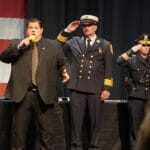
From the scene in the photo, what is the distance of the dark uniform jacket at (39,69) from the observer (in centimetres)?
292

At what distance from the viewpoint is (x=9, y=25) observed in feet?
15.4

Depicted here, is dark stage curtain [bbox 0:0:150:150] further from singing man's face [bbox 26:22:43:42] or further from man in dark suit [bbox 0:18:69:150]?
singing man's face [bbox 26:22:43:42]

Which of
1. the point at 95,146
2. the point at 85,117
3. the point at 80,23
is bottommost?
the point at 95,146

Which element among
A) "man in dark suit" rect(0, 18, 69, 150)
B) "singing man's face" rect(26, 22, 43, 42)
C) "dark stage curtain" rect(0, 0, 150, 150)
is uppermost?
"dark stage curtain" rect(0, 0, 150, 150)

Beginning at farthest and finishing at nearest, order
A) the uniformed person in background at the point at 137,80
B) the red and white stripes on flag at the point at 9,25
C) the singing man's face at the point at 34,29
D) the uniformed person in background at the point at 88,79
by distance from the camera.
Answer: the red and white stripes on flag at the point at 9,25, the uniformed person in background at the point at 137,80, the uniformed person in background at the point at 88,79, the singing man's face at the point at 34,29

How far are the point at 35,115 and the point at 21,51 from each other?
18.2 inches

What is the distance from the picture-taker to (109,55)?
3396mm

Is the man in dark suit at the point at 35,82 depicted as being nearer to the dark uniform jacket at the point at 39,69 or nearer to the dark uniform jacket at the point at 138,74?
the dark uniform jacket at the point at 39,69

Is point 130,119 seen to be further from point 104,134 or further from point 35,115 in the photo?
point 35,115

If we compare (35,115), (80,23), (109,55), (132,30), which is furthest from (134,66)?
(132,30)

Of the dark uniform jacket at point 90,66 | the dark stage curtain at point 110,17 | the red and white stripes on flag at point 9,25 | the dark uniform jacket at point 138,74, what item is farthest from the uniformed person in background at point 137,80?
the red and white stripes on flag at point 9,25

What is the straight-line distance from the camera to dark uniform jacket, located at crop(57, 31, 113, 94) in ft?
11.1

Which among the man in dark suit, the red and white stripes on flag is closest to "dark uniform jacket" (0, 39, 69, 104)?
the man in dark suit

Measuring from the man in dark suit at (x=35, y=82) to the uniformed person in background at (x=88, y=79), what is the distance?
34 cm
